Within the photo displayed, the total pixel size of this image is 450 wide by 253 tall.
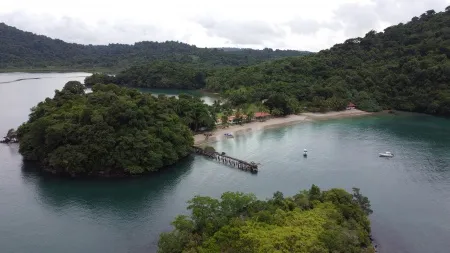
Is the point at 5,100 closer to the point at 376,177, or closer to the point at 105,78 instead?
the point at 105,78

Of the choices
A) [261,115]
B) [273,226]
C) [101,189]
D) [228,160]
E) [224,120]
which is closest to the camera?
[273,226]

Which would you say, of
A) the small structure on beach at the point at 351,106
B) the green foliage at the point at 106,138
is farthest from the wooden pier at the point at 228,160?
the small structure on beach at the point at 351,106

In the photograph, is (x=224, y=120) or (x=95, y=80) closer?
(x=224, y=120)

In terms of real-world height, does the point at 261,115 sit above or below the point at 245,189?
above

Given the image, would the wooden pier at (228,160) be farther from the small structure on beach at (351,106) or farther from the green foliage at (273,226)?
the small structure on beach at (351,106)

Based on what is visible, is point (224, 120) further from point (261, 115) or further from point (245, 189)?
point (245, 189)

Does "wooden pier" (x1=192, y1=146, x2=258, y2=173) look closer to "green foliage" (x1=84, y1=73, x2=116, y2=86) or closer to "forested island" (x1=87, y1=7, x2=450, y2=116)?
"forested island" (x1=87, y1=7, x2=450, y2=116)

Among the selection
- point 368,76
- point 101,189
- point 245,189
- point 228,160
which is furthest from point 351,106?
point 101,189
